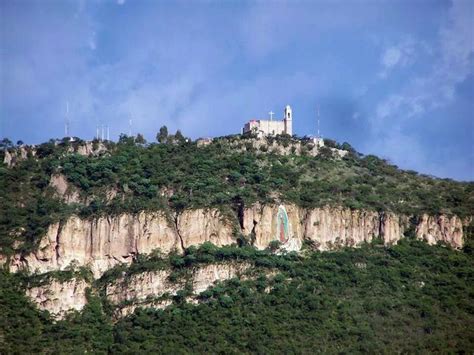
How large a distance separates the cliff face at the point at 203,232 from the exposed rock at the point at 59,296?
7.77 ft

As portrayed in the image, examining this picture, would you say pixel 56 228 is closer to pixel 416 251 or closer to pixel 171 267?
pixel 171 267

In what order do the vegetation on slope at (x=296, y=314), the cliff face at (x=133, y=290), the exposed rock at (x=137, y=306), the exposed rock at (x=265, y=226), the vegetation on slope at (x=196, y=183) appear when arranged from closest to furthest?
the vegetation on slope at (x=296, y=314) → the exposed rock at (x=137, y=306) → the cliff face at (x=133, y=290) → the exposed rock at (x=265, y=226) → the vegetation on slope at (x=196, y=183)

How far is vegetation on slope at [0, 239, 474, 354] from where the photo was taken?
105 metres

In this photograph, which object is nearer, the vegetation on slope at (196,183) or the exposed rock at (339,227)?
the vegetation on slope at (196,183)

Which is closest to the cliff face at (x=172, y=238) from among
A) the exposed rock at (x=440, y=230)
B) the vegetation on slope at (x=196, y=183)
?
the exposed rock at (x=440, y=230)

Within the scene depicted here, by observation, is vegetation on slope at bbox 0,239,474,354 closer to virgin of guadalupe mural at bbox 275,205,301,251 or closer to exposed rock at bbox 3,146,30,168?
virgin of guadalupe mural at bbox 275,205,301,251

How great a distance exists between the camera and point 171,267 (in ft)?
372

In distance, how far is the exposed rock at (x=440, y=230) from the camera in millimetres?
119688

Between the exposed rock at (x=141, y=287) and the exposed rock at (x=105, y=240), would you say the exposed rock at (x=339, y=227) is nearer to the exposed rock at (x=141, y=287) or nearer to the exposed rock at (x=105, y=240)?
the exposed rock at (x=105, y=240)

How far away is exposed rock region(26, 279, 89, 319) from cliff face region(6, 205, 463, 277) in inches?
93.2

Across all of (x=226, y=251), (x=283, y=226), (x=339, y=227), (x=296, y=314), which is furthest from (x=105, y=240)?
(x=339, y=227)

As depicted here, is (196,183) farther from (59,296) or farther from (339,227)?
(59,296)

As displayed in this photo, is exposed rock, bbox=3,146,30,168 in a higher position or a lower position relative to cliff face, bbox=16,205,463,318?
higher

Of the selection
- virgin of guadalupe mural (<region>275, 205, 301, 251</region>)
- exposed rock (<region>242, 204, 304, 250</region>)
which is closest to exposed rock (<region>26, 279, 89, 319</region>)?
exposed rock (<region>242, 204, 304, 250</region>)
